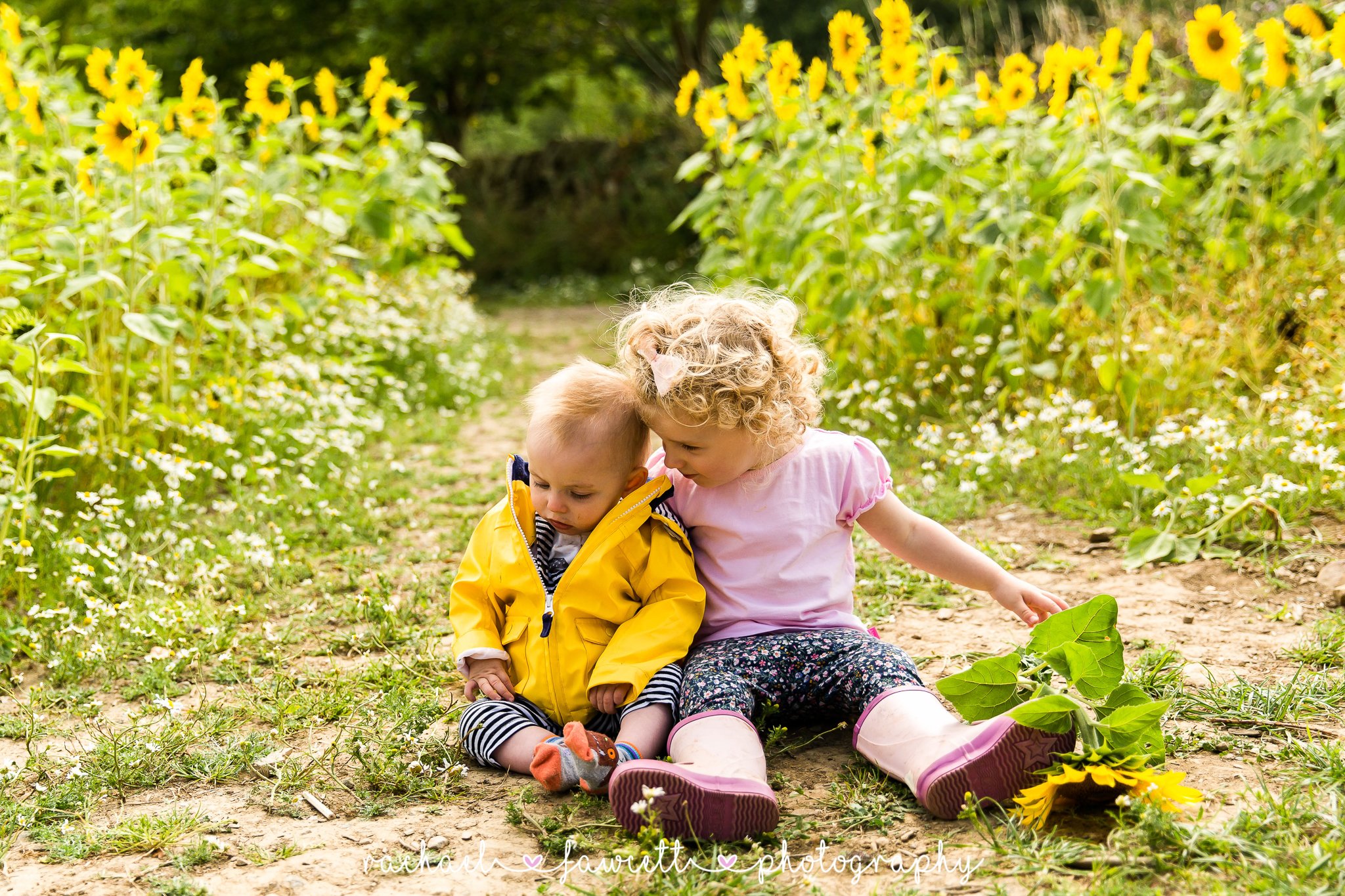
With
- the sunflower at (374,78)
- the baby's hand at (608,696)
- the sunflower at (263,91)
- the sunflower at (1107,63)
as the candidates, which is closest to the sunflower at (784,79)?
the sunflower at (1107,63)

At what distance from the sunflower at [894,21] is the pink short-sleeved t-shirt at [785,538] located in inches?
107

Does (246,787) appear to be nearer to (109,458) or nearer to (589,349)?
(109,458)

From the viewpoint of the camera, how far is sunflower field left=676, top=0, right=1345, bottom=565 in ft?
12.3

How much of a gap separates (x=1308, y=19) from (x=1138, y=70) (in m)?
0.60

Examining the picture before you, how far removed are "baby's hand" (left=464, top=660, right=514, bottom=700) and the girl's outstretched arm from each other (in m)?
0.76

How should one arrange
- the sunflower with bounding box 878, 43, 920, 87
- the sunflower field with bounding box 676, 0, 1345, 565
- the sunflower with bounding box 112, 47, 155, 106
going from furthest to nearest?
the sunflower with bounding box 878, 43, 920, 87, the sunflower field with bounding box 676, 0, 1345, 565, the sunflower with bounding box 112, 47, 155, 106

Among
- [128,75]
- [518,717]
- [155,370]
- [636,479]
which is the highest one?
[128,75]

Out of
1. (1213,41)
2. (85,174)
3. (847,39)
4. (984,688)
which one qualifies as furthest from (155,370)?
(1213,41)

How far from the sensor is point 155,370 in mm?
3930

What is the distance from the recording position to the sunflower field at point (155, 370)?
Result: 287cm

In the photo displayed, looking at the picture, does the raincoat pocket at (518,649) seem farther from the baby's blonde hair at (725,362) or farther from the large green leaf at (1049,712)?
the large green leaf at (1049,712)

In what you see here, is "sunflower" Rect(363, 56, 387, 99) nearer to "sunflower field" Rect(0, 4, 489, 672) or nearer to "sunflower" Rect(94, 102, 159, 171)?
"sunflower field" Rect(0, 4, 489, 672)

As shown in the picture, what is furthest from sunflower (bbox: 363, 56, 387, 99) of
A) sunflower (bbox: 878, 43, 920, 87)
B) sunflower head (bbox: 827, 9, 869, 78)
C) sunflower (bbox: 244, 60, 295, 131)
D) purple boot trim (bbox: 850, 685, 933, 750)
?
purple boot trim (bbox: 850, 685, 933, 750)

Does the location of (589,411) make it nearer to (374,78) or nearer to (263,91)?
(263,91)
